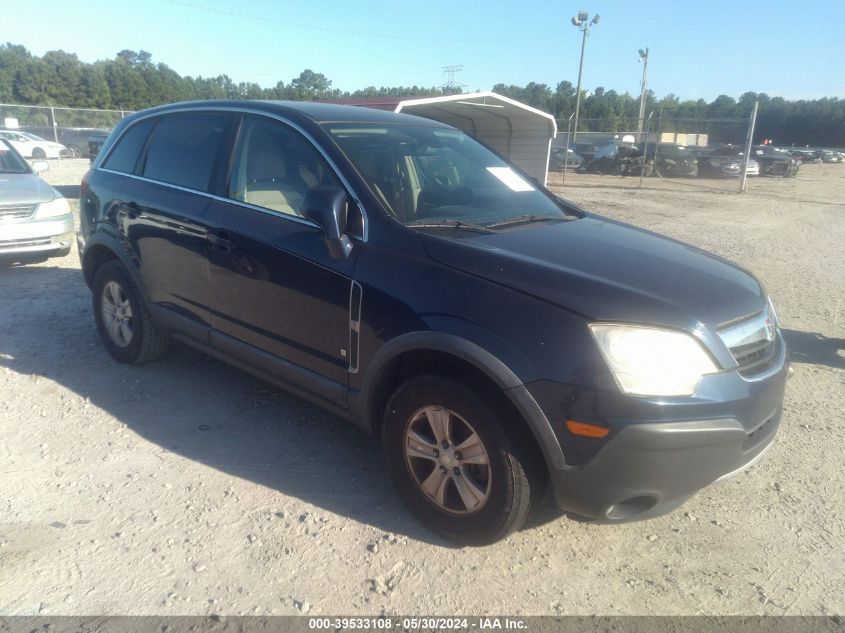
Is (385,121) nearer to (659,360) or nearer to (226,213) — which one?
(226,213)

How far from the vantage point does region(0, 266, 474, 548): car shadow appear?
332 cm

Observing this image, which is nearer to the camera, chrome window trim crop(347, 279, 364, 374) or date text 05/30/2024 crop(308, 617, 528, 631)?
date text 05/30/2024 crop(308, 617, 528, 631)

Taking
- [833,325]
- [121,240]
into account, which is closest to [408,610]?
[121,240]

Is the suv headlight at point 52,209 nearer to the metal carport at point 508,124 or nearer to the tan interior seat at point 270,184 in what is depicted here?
the tan interior seat at point 270,184

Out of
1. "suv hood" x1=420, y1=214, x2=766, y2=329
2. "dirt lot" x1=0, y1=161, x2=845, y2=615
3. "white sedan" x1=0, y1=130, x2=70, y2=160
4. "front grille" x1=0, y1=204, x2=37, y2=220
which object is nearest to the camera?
"suv hood" x1=420, y1=214, x2=766, y2=329

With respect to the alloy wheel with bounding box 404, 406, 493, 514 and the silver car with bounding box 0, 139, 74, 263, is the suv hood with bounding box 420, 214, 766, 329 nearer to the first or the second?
the alloy wheel with bounding box 404, 406, 493, 514

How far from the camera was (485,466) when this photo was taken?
2729mm

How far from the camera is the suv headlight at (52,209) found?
755 cm

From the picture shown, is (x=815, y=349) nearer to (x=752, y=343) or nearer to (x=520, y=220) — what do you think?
(x=752, y=343)

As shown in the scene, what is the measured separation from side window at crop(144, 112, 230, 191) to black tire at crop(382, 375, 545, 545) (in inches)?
79.1

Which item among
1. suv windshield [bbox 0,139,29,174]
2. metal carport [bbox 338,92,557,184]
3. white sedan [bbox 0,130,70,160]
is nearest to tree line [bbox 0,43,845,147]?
white sedan [bbox 0,130,70,160]

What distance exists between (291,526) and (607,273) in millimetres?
1838

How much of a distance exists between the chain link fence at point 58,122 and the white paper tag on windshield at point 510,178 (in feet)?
92.7

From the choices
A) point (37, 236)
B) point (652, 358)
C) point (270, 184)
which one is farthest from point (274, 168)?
point (37, 236)
